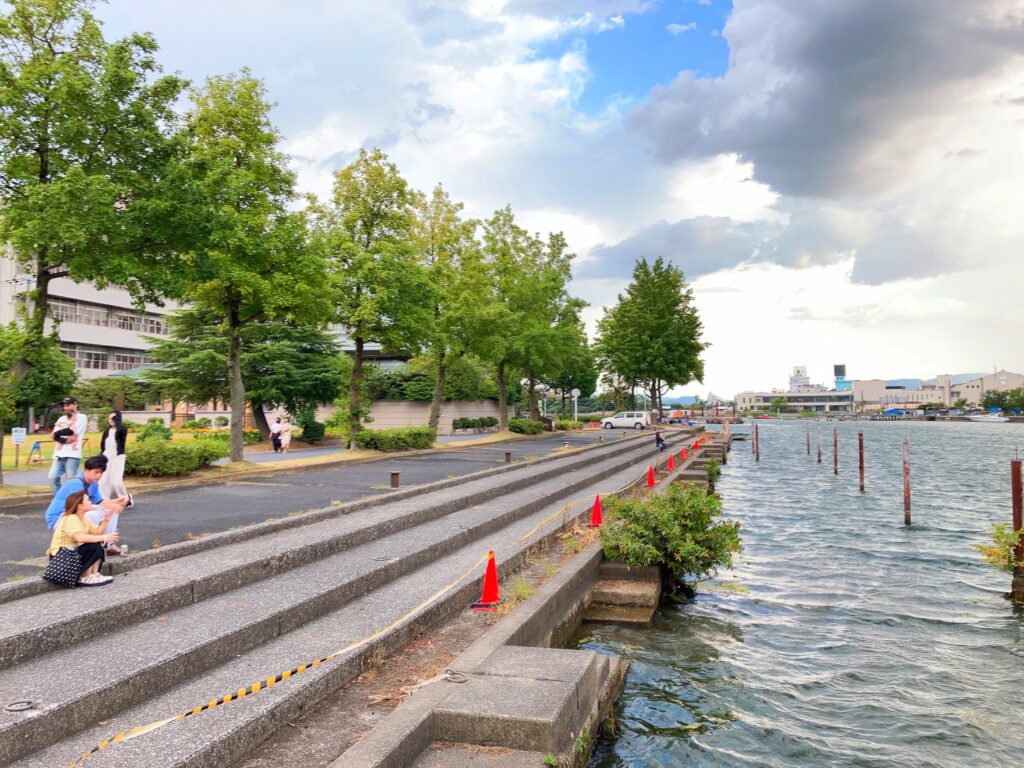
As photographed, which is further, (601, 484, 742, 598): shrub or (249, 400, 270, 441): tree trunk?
(249, 400, 270, 441): tree trunk

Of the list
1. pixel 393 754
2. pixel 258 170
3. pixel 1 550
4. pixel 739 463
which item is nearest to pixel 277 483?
pixel 1 550

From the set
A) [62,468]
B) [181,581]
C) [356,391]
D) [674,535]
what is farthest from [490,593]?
[356,391]

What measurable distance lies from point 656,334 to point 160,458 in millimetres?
53291

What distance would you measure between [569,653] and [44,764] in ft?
13.1

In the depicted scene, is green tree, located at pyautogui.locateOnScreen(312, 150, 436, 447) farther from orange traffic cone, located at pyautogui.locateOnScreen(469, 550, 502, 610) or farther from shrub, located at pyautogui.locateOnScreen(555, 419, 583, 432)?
shrub, located at pyautogui.locateOnScreen(555, 419, 583, 432)

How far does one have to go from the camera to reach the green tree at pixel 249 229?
18641mm

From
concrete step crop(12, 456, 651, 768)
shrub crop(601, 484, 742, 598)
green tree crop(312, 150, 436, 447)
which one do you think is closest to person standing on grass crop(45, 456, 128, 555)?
concrete step crop(12, 456, 651, 768)

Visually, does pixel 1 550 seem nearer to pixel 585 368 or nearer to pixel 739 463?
pixel 739 463

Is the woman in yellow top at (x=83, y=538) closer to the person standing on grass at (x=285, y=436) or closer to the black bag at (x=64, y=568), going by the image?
the black bag at (x=64, y=568)

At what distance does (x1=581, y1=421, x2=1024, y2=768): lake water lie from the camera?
7023mm

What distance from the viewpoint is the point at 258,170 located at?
20.1 meters

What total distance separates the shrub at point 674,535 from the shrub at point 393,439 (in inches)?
655

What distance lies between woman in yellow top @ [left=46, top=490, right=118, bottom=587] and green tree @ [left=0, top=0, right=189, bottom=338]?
8.05m

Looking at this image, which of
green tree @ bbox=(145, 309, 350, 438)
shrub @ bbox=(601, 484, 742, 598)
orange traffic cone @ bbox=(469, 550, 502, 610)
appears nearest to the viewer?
orange traffic cone @ bbox=(469, 550, 502, 610)
